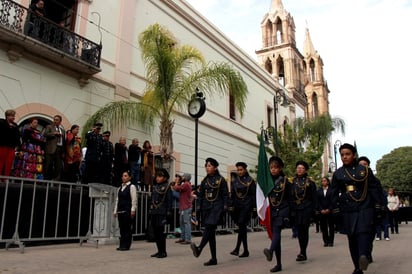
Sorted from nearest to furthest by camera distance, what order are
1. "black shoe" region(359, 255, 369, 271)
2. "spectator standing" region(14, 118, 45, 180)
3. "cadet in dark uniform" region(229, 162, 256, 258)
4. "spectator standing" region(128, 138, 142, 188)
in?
1. "black shoe" region(359, 255, 369, 271)
2. "cadet in dark uniform" region(229, 162, 256, 258)
3. "spectator standing" region(14, 118, 45, 180)
4. "spectator standing" region(128, 138, 142, 188)

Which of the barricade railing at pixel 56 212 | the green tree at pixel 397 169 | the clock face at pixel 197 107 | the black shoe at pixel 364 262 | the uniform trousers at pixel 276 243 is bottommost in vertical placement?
the black shoe at pixel 364 262

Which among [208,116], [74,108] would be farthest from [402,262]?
[208,116]

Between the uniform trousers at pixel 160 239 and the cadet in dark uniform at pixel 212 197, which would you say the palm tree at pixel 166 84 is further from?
the cadet in dark uniform at pixel 212 197

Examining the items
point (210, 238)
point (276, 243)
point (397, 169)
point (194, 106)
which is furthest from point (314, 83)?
point (276, 243)

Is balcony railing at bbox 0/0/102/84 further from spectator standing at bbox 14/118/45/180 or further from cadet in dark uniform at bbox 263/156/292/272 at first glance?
cadet in dark uniform at bbox 263/156/292/272

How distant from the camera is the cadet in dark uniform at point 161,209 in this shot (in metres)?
7.06

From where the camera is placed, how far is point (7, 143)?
820cm

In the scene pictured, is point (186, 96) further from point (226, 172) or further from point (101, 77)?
point (226, 172)

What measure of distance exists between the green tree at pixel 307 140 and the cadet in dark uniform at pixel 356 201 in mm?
17772

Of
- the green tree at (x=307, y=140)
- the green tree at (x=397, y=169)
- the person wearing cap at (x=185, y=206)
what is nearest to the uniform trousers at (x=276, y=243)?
the person wearing cap at (x=185, y=206)

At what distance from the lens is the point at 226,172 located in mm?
21219

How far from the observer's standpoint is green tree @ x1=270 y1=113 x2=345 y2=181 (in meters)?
23.7

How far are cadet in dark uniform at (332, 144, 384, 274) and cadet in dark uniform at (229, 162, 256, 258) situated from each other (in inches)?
85.2

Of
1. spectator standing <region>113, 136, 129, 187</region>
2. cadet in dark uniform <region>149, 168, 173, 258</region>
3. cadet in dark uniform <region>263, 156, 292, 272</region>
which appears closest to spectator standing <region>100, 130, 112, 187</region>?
spectator standing <region>113, 136, 129, 187</region>
